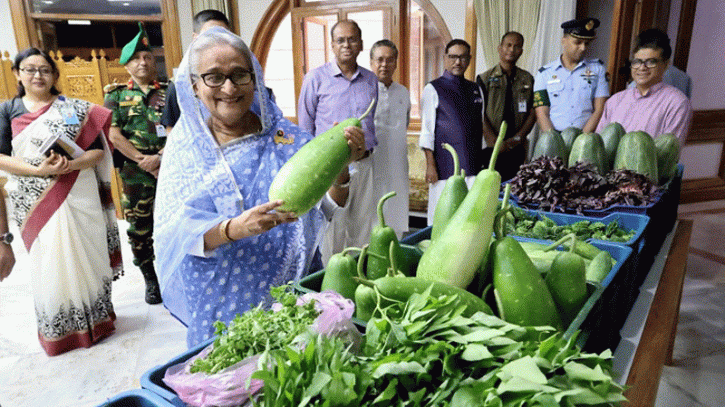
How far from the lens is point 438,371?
0.73 m

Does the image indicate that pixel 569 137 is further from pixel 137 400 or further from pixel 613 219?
pixel 137 400

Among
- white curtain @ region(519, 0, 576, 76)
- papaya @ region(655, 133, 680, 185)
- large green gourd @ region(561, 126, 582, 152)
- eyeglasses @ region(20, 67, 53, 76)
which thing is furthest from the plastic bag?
white curtain @ region(519, 0, 576, 76)

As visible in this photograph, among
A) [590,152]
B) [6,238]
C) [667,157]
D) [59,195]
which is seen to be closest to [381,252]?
[590,152]

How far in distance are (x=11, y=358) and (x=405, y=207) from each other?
3.31 meters

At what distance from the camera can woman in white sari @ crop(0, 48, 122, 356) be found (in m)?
2.59

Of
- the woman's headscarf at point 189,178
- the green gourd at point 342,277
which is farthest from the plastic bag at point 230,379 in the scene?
the woman's headscarf at point 189,178

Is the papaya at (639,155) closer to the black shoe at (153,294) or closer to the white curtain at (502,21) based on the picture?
the white curtain at (502,21)

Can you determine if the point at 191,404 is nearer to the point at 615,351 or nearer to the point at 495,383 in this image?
the point at 495,383

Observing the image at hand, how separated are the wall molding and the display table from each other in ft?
15.2

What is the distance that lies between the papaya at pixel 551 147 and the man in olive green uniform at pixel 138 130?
2.43 meters

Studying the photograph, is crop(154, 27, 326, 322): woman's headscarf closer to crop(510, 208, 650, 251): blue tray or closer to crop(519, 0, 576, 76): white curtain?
crop(510, 208, 650, 251): blue tray

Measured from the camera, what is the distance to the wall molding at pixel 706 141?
576 centimetres

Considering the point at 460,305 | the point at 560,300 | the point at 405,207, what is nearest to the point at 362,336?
the point at 460,305

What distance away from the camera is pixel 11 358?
289cm
